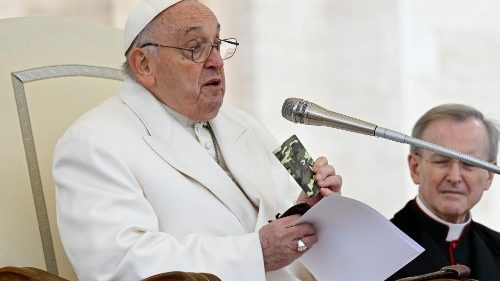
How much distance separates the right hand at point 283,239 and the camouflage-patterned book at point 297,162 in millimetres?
115

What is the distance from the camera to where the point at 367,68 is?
6457 mm

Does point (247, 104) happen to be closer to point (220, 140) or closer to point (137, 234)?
point (220, 140)

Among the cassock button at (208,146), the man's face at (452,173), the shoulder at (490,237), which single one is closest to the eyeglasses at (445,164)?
the man's face at (452,173)

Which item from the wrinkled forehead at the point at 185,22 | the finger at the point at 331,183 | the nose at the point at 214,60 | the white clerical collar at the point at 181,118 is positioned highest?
the wrinkled forehead at the point at 185,22

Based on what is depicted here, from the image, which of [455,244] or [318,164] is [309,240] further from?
[455,244]

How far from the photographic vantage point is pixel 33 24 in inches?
162

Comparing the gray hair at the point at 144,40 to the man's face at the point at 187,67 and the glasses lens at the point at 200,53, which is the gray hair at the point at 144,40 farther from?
the glasses lens at the point at 200,53

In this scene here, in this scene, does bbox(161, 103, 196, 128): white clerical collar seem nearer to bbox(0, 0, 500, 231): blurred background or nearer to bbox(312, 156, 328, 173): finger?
bbox(312, 156, 328, 173): finger

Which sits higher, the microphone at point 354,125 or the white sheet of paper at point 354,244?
the microphone at point 354,125

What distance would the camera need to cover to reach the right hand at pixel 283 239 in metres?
3.41

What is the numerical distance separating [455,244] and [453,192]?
0.68ft

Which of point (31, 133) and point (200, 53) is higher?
point (200, 53)

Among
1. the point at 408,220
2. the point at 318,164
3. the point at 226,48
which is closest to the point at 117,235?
the point at 318,164

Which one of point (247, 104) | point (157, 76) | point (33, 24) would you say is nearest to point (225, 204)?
point (157, 76)
